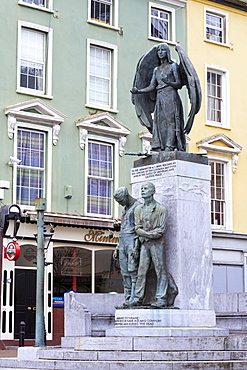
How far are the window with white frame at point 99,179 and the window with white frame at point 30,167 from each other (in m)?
1.94

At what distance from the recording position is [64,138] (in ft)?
92.1

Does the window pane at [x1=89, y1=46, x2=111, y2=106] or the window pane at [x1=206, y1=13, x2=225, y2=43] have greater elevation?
the window pane at [x1=206, y1=13, x2=225, y2=43]

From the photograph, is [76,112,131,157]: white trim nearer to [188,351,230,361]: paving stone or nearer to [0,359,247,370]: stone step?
[0,359,247,370]: stone step

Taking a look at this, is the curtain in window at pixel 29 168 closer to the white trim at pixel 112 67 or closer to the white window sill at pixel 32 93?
the white window sill at pixel 32 93

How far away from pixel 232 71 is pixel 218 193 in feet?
17.6

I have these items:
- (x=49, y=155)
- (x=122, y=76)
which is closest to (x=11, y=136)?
(x=49, y=155)

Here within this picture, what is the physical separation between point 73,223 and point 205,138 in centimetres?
763

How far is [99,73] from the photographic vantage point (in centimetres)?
2941

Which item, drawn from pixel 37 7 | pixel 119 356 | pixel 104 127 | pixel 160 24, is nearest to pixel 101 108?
pixel 104 127

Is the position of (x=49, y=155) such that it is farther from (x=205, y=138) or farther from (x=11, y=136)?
(x=205, y=138)

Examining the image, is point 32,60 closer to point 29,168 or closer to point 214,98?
point 29,168

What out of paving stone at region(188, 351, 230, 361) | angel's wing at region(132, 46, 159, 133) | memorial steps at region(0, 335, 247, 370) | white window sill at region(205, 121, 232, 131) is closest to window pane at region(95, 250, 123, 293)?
white window sill at region(205, 121, 232, 131)

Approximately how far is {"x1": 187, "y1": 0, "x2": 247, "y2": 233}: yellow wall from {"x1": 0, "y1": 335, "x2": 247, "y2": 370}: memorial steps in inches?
760

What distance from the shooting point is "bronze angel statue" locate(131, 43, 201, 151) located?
14555 mm
